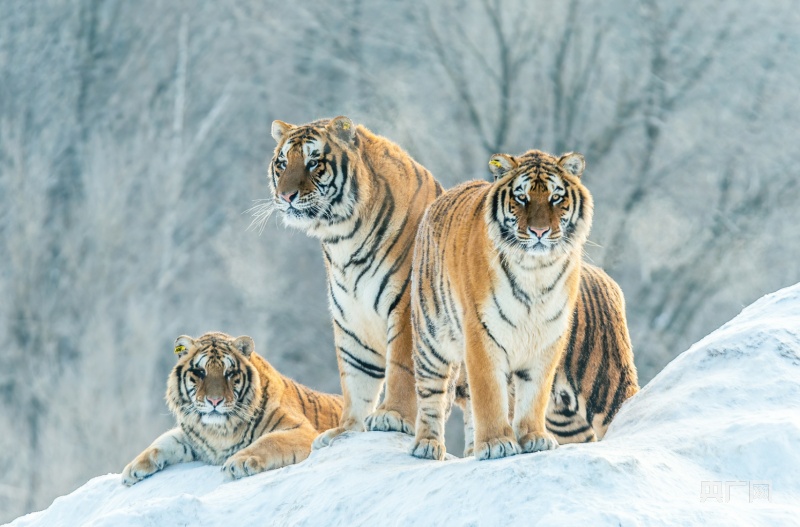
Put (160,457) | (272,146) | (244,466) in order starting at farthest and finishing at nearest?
(272,146) < (160,457) < (244,466)

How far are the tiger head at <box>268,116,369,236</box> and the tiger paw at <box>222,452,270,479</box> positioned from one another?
80 cm

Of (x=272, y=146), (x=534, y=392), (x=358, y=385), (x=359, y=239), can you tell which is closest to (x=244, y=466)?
(x=358, y=385)

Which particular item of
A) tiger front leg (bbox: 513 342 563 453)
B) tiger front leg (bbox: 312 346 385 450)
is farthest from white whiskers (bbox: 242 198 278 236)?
tiger front leg (bbox: 513 342 563 453)

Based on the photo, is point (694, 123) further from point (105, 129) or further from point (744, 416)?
point (744, 416)

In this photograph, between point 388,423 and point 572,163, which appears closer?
point 572,163

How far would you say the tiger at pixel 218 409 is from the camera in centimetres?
405

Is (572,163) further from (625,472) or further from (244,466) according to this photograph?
(244,466)

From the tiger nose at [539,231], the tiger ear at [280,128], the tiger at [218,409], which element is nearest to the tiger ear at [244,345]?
the tiger at [218,409]

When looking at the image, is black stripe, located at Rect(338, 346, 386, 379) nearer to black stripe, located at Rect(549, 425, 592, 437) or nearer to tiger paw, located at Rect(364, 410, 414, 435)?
tiger paw, located at Rect(364, 410, 414, 435)

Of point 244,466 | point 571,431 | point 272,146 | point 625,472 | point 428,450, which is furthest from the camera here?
point 272,146

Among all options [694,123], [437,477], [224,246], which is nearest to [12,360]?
[224,246]

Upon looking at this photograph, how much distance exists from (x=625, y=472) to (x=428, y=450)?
0.93 meters

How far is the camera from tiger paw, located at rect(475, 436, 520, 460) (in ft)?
9.73

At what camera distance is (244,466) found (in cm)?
375
